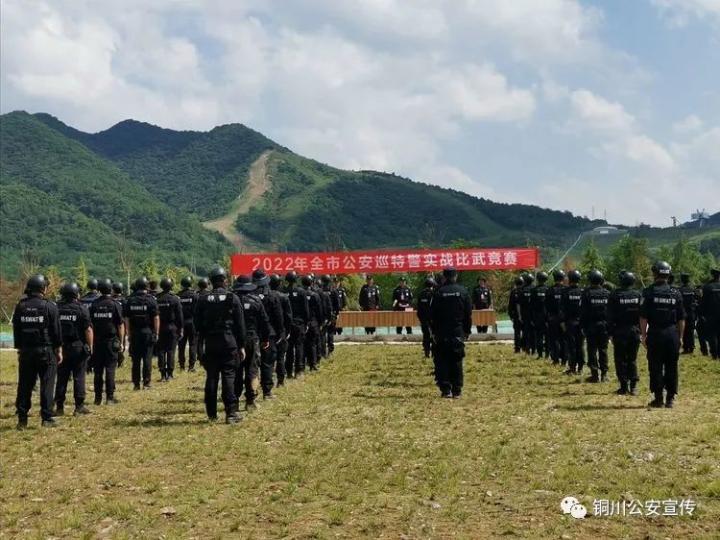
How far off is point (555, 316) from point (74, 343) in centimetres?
1109

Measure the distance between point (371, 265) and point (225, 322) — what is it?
902 inches

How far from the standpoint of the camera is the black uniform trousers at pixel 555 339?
19.2 meters

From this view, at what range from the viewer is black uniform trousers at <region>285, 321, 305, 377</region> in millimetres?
18203

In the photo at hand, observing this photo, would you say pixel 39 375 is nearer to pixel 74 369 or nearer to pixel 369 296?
pixel 74 369

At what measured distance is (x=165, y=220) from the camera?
518ft

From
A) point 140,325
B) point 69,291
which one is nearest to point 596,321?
point 140,325

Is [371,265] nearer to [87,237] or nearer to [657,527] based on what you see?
[657,527]

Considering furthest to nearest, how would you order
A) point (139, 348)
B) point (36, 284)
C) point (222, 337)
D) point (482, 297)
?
point (482, 297) → point (139, 348) → point (36, 284) → point (222, 337)

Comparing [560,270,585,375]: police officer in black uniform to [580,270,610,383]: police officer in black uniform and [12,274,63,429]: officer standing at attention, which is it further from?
[12,274,63,429]: officer standing at attention

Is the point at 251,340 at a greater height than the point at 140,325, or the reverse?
the point at 140,325

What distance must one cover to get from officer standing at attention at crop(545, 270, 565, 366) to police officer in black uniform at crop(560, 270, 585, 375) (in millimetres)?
580

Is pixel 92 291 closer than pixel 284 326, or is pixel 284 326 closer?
pixel 284 326

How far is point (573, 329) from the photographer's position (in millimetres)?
17891

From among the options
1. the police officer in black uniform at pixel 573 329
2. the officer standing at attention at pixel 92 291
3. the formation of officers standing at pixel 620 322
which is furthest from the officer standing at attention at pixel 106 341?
the police officer in black uniform at pixel 573 329
